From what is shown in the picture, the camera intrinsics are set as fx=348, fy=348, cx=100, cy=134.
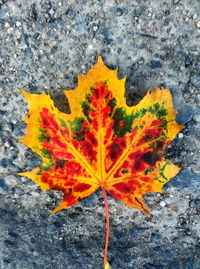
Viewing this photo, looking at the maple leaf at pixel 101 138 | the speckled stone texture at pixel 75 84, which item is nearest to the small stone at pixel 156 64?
the speckled stone texture at pixel 75 84

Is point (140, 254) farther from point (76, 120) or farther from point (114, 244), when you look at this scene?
point (76, 120)

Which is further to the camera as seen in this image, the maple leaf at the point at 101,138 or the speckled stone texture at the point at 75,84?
the speckled stone texture at the point at 75,84

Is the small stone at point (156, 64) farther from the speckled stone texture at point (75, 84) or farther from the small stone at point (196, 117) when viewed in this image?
the small stone at point (196, 117)

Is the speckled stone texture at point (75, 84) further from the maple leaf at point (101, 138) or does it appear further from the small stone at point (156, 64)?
the maple leaf at point (101, 138)

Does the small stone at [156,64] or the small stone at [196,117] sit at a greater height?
the small stone at [156,64]

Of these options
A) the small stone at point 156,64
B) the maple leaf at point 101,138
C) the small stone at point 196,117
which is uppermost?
the small stone at point 156,64

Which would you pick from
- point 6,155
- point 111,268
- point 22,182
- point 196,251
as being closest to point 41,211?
point 22,182

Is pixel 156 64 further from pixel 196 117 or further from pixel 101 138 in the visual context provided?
pixel 101 138

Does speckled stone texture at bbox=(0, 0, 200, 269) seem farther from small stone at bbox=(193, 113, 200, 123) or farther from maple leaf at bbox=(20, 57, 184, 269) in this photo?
maple leaf at bbox=(20, 57, 184, 269)
